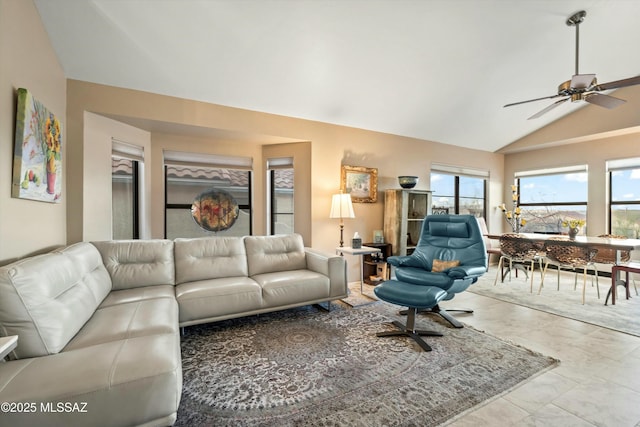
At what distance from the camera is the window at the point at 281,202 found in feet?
14.4

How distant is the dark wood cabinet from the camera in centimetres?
444

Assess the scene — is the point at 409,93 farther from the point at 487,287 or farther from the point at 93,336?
the point at 93,336

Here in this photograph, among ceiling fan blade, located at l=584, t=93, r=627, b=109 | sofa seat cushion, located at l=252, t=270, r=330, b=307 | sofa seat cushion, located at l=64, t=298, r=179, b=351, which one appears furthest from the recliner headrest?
sofa seat cushion, located at l=64, t=298, r=179, b=351

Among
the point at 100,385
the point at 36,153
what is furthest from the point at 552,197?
the point at 36,153

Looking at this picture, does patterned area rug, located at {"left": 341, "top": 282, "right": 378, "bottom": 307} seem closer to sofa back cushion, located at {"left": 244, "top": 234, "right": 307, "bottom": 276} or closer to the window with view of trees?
sofa back cushion, located at {"left": 244, "top": 234, "right": 307, "bottom": 276}

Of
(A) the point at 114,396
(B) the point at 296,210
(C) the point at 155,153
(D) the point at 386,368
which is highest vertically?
(C) the point at 155,153

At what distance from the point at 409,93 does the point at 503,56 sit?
3.59 ft

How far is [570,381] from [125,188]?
4.54 meters

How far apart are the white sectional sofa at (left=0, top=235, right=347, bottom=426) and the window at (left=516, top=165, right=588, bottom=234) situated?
4.94 metres

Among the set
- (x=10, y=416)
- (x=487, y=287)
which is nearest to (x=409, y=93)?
(x=487, y=287)

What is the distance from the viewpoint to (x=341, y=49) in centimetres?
298

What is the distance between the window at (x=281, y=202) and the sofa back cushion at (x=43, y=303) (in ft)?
8.61

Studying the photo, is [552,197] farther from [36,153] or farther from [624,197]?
[36,153]

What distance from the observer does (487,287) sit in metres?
4.36
